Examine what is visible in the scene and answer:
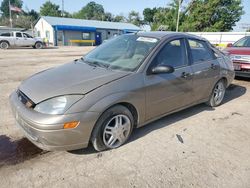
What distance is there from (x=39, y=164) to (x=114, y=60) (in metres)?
1.88

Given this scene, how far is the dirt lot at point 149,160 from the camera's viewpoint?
2.56m

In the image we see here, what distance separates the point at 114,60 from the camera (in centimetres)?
358

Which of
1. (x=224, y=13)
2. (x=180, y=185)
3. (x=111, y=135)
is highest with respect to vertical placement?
(x=224, y=13)

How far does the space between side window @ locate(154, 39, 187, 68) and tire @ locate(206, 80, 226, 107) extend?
138cm

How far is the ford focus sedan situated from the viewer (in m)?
2.62

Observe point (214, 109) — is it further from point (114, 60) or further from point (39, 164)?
point (39, 164)

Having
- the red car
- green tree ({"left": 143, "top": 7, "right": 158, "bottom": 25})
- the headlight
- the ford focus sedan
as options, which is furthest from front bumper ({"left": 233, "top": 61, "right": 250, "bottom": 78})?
green tree ({"left": 143, "top": 7, "right": 158, "bottom": 25})

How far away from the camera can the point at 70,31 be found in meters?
34.4

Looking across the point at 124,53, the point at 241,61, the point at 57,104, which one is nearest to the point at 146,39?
the point at 124,53

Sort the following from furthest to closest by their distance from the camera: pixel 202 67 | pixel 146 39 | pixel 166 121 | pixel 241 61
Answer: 1. pixel 241 61
2. pixel 202 67
3. pixel 166 121
4. pixel 146 39

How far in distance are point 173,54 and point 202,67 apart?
0.83m

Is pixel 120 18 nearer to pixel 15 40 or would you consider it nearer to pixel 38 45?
pixel 38 45

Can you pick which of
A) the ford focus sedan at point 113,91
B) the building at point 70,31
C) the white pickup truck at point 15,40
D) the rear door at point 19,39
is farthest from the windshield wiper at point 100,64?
the building at point 70,31

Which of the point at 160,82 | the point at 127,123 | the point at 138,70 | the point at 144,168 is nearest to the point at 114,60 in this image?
the point at 138,70
